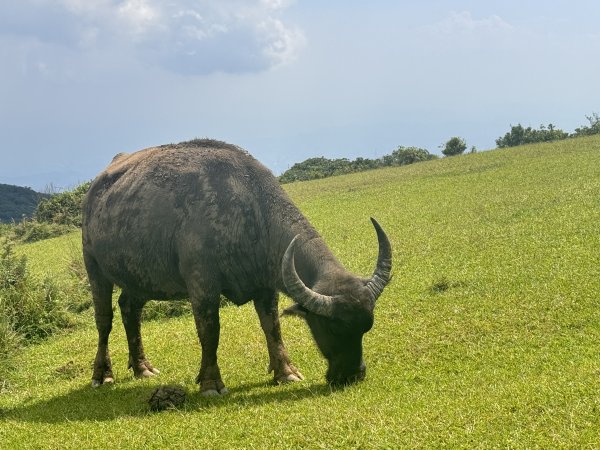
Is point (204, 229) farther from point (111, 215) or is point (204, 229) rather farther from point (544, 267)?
point (544, 267)

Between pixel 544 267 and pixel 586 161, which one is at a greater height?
pixel 586 161

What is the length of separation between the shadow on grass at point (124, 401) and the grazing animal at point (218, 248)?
0.28 m

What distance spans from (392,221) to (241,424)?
1513 cm

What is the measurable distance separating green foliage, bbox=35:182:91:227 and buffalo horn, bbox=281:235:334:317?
32452 millimetres

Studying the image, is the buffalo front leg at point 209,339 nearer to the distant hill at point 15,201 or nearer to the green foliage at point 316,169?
the green foliage at point 316,169

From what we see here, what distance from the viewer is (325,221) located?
78.8 feet

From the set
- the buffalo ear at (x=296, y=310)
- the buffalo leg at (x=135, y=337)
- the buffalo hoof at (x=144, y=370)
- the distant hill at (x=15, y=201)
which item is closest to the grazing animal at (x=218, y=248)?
the buffalo ear at (x=296, y=310)

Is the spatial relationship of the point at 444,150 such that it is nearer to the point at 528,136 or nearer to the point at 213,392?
the point at 528,136

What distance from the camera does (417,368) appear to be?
819 centimetres

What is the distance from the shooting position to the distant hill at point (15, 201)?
7606 centimetres

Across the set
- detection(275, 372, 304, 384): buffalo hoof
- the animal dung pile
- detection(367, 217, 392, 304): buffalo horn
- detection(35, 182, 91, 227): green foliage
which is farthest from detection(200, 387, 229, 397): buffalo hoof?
detection(35, 182, 91, 227): green foliage


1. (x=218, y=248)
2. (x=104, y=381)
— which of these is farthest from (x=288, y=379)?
(x=104, y=381)

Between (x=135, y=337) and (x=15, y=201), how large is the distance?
3093 inches

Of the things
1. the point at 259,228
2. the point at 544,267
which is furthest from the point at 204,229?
the point at 544,267
